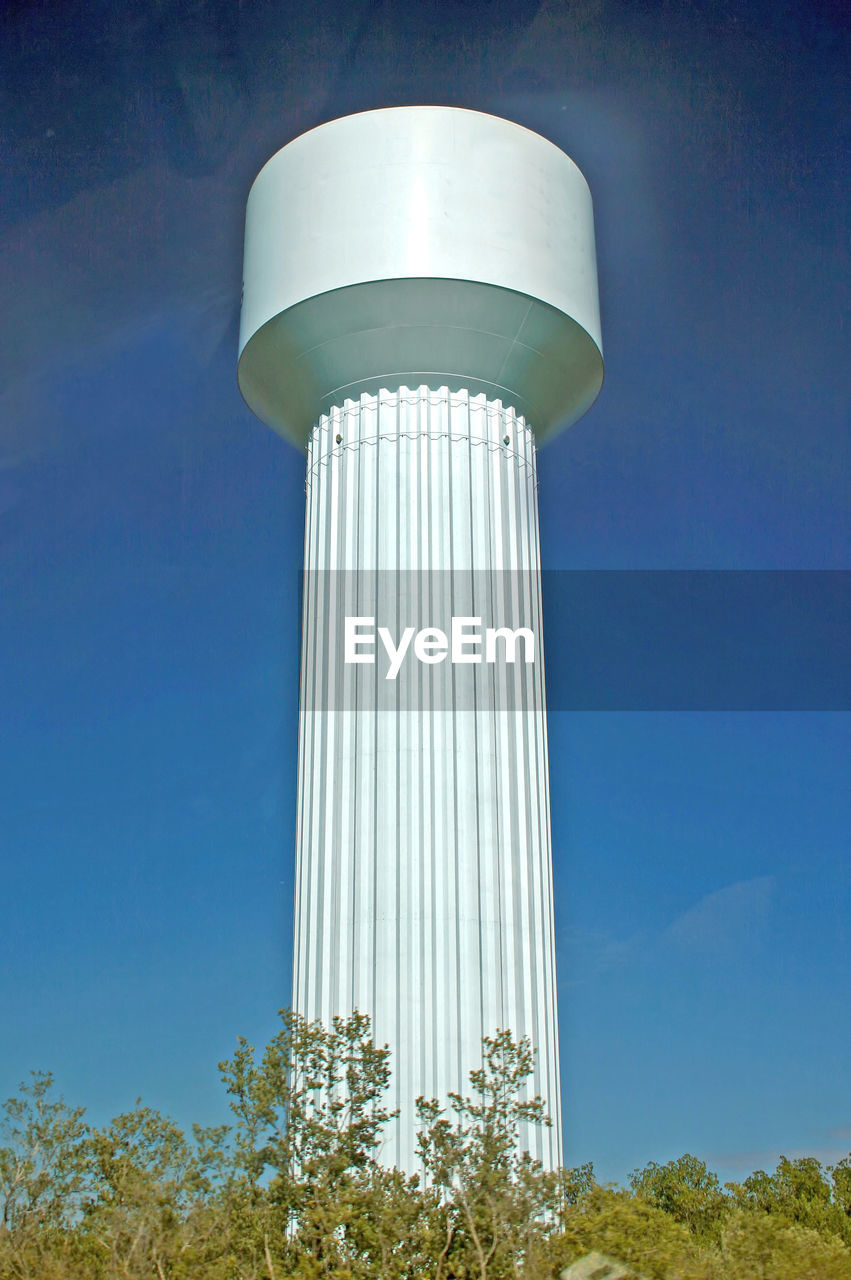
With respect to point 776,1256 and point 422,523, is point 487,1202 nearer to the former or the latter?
point 776,1256

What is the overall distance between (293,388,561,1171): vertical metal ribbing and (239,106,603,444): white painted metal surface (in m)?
0.90

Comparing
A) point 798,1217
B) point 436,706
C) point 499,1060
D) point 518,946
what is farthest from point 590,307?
point 798,1217

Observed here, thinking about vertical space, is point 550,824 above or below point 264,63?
below

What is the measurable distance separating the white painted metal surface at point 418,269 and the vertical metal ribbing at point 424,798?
898mm

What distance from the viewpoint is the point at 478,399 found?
23953 mm

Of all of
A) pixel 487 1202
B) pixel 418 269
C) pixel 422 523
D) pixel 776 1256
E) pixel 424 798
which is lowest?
pixel 776 1256

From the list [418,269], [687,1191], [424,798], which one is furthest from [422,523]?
[687,1191]

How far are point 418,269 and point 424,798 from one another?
979 cm

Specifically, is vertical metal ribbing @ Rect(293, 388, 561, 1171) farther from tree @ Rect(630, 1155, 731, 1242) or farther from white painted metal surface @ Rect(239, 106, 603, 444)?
tree @ Rect(630, 1155, 731, 1242)

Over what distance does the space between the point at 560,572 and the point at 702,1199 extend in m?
20.7

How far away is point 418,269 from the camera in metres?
22.7

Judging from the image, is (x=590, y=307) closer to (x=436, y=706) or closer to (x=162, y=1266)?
(x=436, y=706)

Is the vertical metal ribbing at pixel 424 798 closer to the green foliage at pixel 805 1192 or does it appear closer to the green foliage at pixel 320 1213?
the green foliage at pixel 320 1213

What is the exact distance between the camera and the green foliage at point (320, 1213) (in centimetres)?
1390
